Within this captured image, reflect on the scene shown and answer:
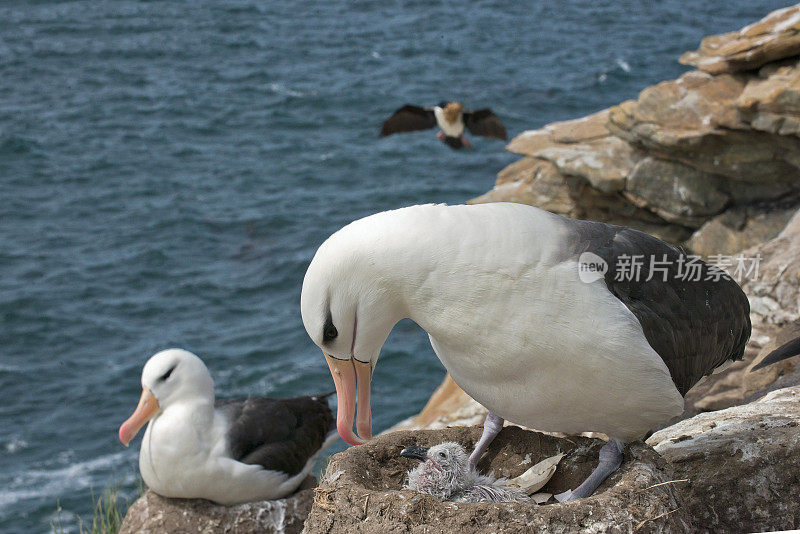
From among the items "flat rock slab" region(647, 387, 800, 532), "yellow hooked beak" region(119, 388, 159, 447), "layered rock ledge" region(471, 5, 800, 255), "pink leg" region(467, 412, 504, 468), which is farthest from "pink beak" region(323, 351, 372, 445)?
"layered rock ledge" region(471, 5, 800, 255)

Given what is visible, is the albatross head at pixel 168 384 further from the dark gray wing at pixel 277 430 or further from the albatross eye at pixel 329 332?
the albatross eye at pixel 329 332

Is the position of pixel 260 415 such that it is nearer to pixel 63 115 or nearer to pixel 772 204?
pixel 772 204

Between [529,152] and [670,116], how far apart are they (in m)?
2.65

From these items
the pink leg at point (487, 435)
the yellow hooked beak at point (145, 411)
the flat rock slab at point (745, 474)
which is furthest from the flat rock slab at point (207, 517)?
the flat rock slab at point (745, 474)

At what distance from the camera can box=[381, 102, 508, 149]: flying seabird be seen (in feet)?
50.7

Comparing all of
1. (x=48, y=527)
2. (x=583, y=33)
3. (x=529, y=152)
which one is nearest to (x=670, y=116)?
(x=529, y=152)

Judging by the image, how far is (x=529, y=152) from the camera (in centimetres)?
1327

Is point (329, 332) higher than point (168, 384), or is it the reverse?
point (329, 332)

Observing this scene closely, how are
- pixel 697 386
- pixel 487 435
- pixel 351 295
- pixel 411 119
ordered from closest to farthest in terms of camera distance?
1. pixel 351 295
2. pixel 487 435
3. pixel 697 386
4. pixel 411 119

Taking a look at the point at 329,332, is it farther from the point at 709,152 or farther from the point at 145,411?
the point at 709,152

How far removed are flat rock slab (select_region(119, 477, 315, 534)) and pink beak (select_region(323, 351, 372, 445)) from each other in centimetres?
279

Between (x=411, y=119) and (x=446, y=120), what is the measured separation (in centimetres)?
59

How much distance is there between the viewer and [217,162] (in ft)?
72.1

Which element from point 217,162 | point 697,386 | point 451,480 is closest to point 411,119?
point 217,162
